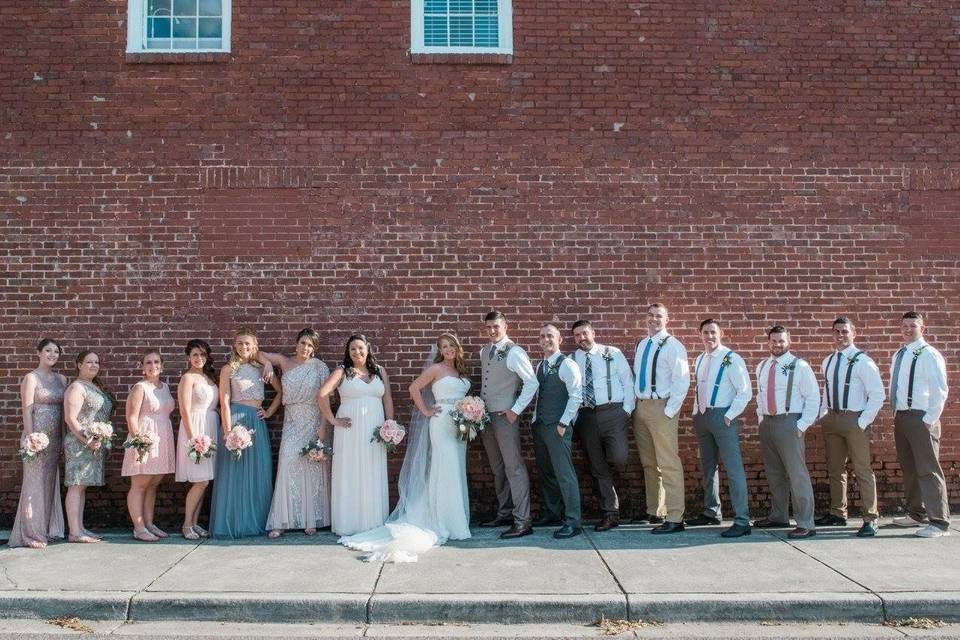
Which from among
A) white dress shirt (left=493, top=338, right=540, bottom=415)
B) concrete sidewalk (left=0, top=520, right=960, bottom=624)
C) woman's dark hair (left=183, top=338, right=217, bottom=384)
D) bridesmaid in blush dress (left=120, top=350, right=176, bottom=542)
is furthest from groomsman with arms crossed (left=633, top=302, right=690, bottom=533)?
bridesmaid in blush dress (left=120, top=350, right=176, bottom=542)

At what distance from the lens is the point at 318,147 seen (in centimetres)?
858

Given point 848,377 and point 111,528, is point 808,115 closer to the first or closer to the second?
point 848,377

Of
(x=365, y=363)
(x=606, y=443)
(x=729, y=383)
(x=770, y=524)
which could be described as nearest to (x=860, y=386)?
(x=729, y=383)

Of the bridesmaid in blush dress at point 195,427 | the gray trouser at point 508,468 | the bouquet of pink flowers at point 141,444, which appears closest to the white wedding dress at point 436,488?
the gray trouser at point 508,468

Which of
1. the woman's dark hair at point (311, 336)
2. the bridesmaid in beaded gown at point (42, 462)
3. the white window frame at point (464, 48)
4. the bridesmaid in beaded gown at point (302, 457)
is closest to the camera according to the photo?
the bridesmaid in beaded gown at point (42, 462)

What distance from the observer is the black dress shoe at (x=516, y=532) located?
7.55m

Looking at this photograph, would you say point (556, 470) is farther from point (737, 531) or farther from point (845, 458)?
point (845, 458)

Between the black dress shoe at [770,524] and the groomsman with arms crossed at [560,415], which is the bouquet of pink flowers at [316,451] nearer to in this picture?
the groomsman with arms crossed at [560,415]

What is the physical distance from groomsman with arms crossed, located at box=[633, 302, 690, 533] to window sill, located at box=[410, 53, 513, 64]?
3.20 metres

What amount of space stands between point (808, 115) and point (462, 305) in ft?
14.4

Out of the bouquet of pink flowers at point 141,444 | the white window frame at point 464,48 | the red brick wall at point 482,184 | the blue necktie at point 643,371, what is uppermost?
the white window frame at point 464,48

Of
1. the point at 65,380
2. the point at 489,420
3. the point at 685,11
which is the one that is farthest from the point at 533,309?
the point at 65,380

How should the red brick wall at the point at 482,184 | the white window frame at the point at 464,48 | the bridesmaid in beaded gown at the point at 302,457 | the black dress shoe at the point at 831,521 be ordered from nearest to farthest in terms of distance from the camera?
the bridesmaid in beaded gown at the point at 302,457, the black dress shoe at the point at 831,521, the red brick wall at the point at 482,184, the white window frame at the point at 464,48

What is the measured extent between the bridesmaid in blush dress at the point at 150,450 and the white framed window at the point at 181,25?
11.6 feet
